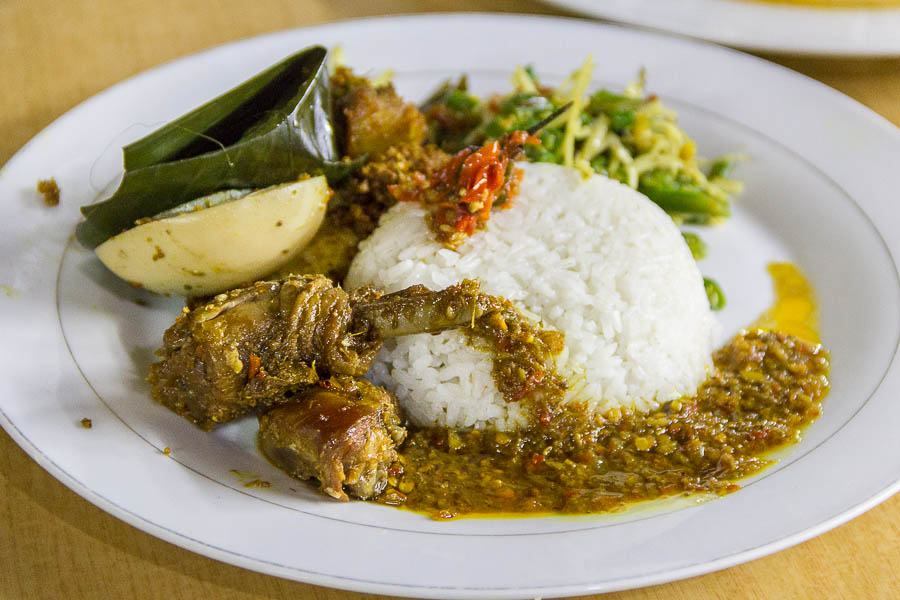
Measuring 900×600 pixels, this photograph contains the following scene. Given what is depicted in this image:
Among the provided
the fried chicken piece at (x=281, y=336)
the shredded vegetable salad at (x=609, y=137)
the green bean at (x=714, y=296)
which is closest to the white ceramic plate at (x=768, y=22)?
the shredded vegetable salad at (x=609, y=137)

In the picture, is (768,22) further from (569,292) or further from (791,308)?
(569,292)

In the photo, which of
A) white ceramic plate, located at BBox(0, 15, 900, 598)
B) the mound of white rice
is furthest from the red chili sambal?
white ceramic plate, located at BBox(0, 15, 900, 598)

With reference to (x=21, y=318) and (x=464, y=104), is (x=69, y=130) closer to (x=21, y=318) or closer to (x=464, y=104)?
(x=21, y=318)

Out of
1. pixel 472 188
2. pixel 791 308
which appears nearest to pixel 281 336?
pixel 472 188

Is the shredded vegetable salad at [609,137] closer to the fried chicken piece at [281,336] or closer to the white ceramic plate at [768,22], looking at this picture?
the white ceramic plate at [768,22]

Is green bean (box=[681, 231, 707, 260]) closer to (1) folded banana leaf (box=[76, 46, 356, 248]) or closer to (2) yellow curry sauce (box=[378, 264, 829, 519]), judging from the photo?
(2) yellow curry sauce (box=[378, 264, 829, 519])

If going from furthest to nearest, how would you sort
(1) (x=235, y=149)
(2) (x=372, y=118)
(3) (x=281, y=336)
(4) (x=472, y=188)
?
(2) (x=372, y=118), (4) (x=472, y=188), (1) (x=235, y=149), (3) (x=281, y=336)
